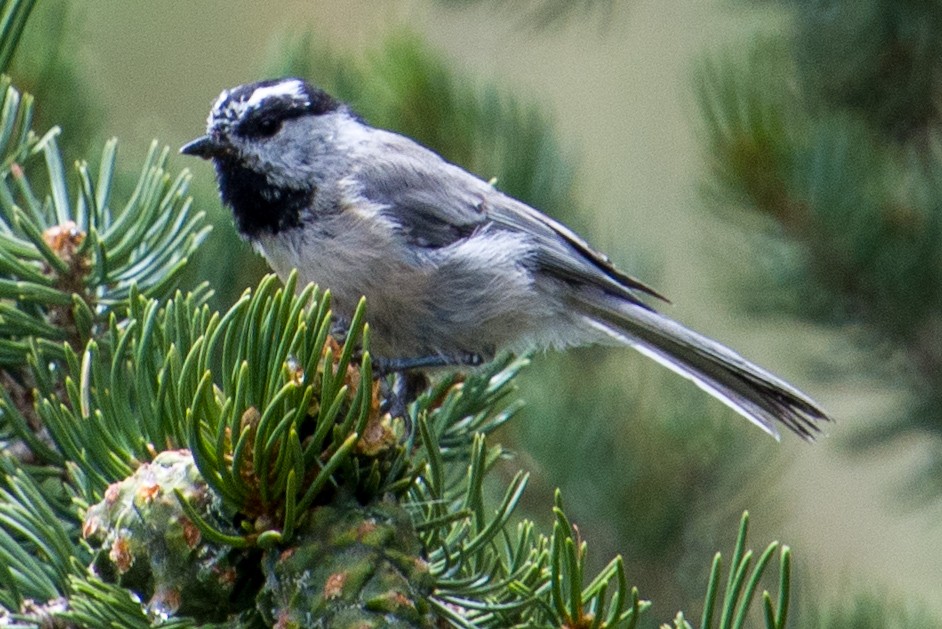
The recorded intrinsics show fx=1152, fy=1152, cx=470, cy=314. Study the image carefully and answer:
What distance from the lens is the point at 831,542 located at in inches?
144

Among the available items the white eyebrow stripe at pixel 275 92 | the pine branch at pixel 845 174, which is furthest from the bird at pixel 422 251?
the pine branch at pixel 845 174

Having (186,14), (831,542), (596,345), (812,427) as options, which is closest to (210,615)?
(812,427)

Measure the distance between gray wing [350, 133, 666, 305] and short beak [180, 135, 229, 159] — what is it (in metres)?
0.24

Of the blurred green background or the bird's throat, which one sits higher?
the blurred green background

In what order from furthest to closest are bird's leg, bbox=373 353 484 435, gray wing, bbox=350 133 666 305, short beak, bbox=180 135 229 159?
gray wing, bbox=350 133 666 305 → short beak, bbox=180 135 229 159 → bird's leg, bbox=373 353 484 435

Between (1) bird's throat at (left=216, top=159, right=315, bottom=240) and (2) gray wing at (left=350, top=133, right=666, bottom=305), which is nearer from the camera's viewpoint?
(1) bird's throat at (left=216, top=159, right=315, bottom=240)

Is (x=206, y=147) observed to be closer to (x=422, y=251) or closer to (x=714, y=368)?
(x=422, y=251)

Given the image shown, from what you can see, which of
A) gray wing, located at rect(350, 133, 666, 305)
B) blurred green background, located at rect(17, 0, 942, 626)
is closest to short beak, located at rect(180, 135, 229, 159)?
blurred green background, located at rect(17, 0, 942, 626)

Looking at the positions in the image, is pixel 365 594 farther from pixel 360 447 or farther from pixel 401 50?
pixel 401 50

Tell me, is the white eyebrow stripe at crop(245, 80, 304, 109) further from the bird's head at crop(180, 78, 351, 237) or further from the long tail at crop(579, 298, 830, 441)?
the long tail at crop(579, 298, 830, 441)

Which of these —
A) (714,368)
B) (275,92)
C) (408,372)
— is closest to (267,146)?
(275,92)

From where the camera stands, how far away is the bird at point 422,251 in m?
1.80

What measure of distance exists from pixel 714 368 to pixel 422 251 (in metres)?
0.56

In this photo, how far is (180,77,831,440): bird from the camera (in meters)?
1.80
